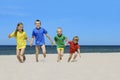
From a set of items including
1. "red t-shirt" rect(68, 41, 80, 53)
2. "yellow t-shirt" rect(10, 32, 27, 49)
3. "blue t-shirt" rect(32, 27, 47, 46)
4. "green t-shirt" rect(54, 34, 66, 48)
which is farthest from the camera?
"red t-shirt" rect(68, 41, 80, 53)

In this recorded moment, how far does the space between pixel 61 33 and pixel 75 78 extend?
692 centimetres

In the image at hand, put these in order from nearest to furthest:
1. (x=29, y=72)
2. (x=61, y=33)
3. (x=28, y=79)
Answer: (x=28, y=79), (x=29, y=72), (x=61, y=33)

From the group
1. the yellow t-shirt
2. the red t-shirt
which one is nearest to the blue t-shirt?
the yellow t-shirt

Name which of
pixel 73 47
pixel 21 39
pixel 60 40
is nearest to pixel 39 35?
pixel 21 39

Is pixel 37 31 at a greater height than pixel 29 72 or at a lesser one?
greater

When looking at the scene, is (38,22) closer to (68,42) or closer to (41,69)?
(68,42)

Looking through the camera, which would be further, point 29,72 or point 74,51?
point 74,51

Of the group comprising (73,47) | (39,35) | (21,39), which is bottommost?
(73,47)

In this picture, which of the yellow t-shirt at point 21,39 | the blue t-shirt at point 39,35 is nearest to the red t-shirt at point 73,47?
the blue t-shirt at point 39,35

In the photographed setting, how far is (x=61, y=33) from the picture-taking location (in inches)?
669

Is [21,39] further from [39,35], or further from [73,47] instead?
[73,47]

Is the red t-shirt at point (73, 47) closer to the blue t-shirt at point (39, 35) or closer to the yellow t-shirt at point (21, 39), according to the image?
the blue t-shirt at point (39, 35)

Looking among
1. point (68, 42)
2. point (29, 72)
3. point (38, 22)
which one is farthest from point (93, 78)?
point (68, 42)

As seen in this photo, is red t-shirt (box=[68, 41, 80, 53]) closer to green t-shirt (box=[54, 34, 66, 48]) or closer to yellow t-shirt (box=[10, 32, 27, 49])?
green t-shirt (box=[54, 34, 66, 48])
